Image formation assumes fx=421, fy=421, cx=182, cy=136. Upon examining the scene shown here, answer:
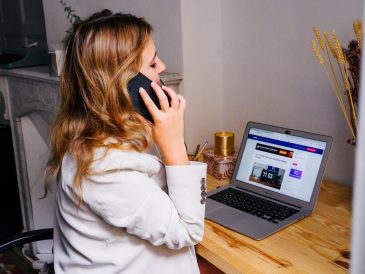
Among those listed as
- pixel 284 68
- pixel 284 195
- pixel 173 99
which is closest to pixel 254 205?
pixel 284 195

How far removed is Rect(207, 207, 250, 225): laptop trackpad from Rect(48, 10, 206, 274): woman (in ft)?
0.57

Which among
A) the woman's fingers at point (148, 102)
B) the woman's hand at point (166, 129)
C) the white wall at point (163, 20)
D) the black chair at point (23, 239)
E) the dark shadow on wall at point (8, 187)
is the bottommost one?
the dark shadow on wall at point (8, 187)

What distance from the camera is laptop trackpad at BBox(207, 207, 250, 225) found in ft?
3.91

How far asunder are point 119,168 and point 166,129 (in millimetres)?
183

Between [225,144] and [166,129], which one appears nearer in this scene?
[166,129]

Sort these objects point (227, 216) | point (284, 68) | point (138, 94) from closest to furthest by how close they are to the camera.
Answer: point (138, 94) → point (227, 216) → point (284, 68)

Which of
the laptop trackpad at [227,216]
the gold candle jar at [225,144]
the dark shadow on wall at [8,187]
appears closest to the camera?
the laptop trackpad at [227,216]

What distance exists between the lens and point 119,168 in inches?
36.0

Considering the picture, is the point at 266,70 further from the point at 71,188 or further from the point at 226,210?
the point at 71,188

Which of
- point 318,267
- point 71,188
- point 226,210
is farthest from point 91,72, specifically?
point 318,267

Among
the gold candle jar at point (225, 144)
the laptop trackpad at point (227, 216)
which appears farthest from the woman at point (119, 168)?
the gold candle jar at point (225, 144)

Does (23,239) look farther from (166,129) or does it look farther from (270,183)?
(270,183)

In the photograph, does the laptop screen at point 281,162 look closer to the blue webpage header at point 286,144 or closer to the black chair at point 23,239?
the blue webpage header at point 286,144

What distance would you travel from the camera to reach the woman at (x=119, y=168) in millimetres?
921
